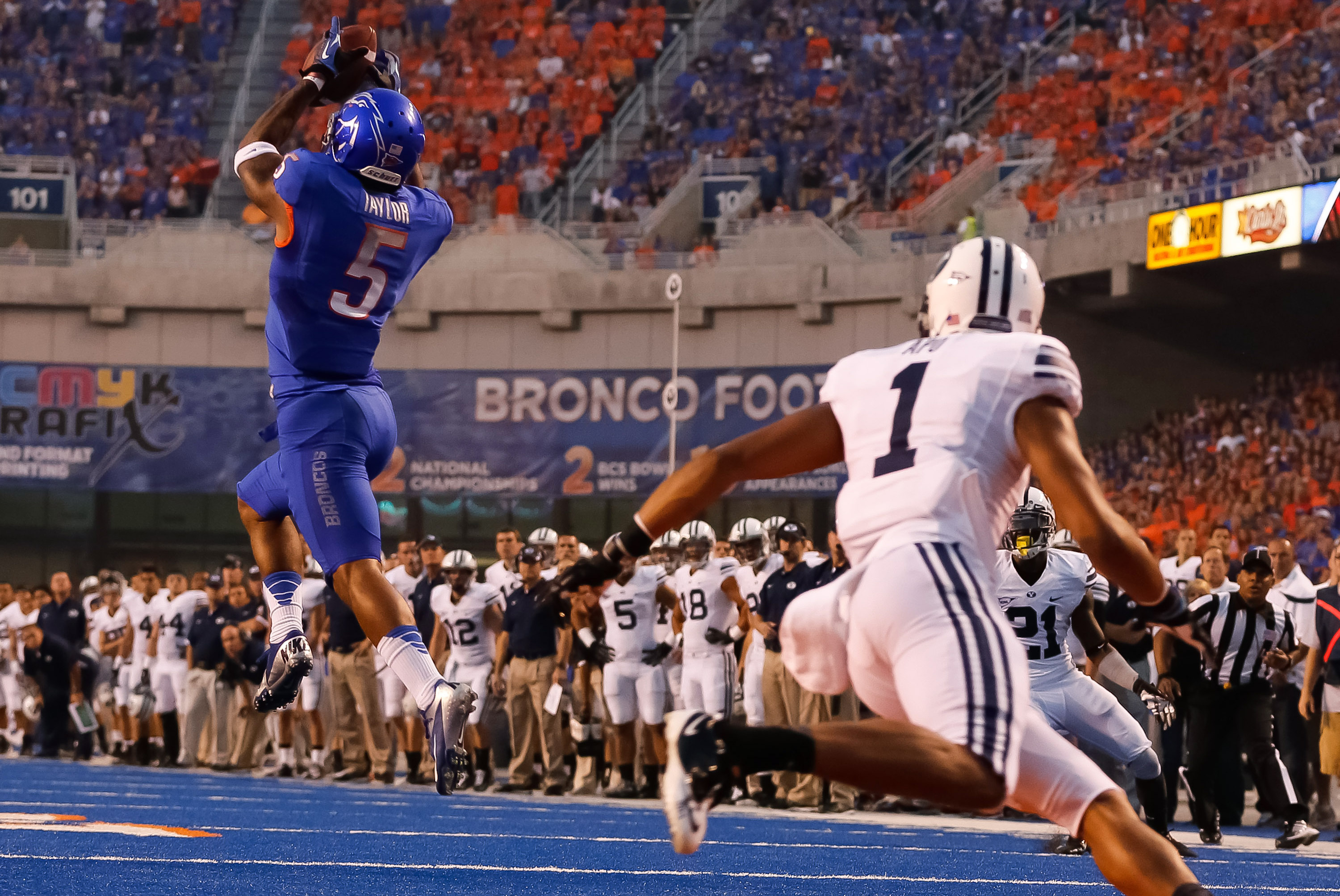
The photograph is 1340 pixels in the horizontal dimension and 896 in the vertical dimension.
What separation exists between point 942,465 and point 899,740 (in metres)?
0.65

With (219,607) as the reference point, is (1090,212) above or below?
above

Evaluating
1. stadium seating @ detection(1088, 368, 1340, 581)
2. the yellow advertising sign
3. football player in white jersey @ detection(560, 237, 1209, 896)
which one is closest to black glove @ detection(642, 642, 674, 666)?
stadium seating @ detection(1088, 368, 1340, 581)

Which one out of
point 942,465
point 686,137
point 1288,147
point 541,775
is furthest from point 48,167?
point 942,465

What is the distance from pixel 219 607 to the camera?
17.1m

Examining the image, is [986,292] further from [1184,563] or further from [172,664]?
[172,664]

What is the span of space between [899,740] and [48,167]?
25.4 m

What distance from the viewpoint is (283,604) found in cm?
584

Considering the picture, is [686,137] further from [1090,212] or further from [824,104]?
[1090,212]

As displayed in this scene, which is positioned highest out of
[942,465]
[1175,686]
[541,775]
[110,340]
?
[110,340]

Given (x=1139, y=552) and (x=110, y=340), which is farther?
(x=110, y=340)

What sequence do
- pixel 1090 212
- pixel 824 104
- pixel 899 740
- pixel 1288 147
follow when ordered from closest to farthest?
pixel 899 740
pixel 1288 147
pixel 1090 212
pixel 824 104

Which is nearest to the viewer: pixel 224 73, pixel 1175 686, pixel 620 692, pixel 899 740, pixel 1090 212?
pixel 899 740

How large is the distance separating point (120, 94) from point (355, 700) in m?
17.9

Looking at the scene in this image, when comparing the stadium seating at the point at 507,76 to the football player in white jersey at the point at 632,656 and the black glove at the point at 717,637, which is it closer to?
the football player in white jersey at the point at 632,656
